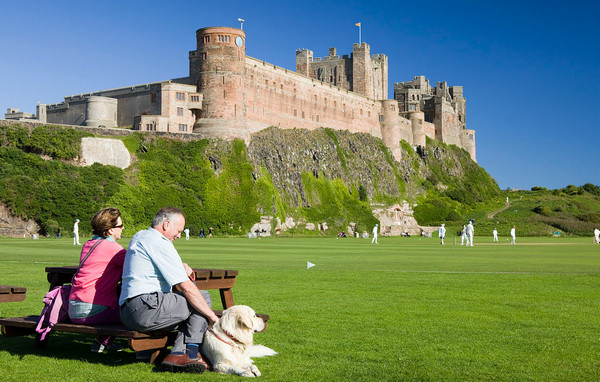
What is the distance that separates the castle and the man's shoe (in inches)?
2660

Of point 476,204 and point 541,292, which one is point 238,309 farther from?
point 476,204

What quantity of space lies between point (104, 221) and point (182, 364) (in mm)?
2068

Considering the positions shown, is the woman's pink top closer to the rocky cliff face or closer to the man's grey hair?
the man's grey hair

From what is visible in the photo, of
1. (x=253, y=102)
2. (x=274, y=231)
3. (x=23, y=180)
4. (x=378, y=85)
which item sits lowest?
(x=274, y=231)

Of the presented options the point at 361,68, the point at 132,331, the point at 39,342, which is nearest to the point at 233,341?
the point at 132,331

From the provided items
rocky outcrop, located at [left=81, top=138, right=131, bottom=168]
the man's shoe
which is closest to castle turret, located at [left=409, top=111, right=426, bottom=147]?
rocky outcrop, located at [left=81, top=138, right=131, bottom=168]

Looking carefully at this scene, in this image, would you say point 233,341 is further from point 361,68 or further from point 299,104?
point 361,68

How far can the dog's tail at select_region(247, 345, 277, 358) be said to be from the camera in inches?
294

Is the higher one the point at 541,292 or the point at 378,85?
the point at 378,85

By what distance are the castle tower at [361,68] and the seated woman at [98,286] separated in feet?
335

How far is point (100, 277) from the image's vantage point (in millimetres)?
7512

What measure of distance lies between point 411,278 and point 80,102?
7120 centimetres

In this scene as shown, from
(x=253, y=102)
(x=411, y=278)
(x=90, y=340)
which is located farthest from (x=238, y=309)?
(x=253, y=102)

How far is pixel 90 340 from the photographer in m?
8.79
